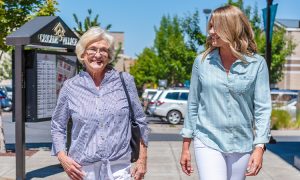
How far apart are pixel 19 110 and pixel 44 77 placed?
1.02 m

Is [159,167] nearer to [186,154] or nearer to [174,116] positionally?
[186,154]

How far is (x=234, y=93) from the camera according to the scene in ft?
11.1

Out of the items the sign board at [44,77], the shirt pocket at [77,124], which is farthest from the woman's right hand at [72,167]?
the sign board at [44,77]

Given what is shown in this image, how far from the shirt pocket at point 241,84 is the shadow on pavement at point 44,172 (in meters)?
5.83

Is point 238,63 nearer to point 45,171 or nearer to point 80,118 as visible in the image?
point 80,118

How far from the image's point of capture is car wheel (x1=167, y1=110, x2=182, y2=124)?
25.0 metres

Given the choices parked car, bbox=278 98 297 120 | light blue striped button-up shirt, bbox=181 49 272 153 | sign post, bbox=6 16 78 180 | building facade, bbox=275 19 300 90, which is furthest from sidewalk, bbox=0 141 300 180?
building facade, bbox=275 19 300 90

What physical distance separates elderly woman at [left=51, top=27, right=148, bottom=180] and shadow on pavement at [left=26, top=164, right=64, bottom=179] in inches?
213

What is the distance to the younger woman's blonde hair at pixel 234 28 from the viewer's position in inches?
132

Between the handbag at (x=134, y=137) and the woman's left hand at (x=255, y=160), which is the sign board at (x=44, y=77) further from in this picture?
the woman's left hand at (x=255, y=160)

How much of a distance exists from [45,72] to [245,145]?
611cm

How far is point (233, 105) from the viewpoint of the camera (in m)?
3.38

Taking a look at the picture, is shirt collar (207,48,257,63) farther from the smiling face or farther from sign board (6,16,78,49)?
sign board (6,16,78,49)

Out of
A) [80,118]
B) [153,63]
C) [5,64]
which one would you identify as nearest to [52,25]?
[80,118]
